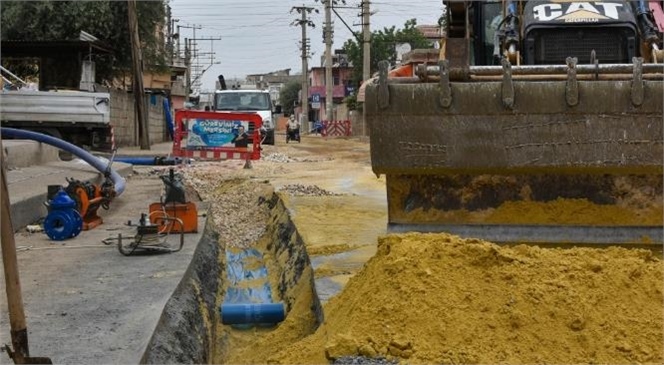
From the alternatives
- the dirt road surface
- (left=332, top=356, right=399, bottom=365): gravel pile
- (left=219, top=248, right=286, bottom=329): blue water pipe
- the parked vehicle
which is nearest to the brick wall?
the parked vehicle

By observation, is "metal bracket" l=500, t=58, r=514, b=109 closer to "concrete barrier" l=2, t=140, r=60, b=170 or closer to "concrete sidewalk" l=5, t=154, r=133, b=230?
"concrete sidewalk" l=5, t=154, r=133, b=230

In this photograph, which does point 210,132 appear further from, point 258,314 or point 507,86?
point 507,86

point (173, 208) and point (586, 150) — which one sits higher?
point (586, 150)

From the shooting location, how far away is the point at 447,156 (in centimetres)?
544

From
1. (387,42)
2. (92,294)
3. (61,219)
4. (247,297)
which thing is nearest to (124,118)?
(61,219)

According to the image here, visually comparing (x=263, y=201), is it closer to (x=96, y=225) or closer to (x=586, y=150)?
(x=96, y=225)

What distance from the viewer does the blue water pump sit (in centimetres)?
758

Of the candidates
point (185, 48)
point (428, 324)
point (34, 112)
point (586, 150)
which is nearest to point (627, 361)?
point (428, 324)

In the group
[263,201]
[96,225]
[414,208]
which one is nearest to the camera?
[414,208]

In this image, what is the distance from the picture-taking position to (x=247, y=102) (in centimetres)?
2994

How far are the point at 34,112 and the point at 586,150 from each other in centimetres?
1591

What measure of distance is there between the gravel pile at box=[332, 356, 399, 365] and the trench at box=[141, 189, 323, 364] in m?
1.00

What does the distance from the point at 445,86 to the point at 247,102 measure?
25.0 meters

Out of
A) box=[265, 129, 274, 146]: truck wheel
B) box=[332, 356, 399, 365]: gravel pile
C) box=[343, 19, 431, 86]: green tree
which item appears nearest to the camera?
box=[332, 356, 399, 365]: gravel pile
